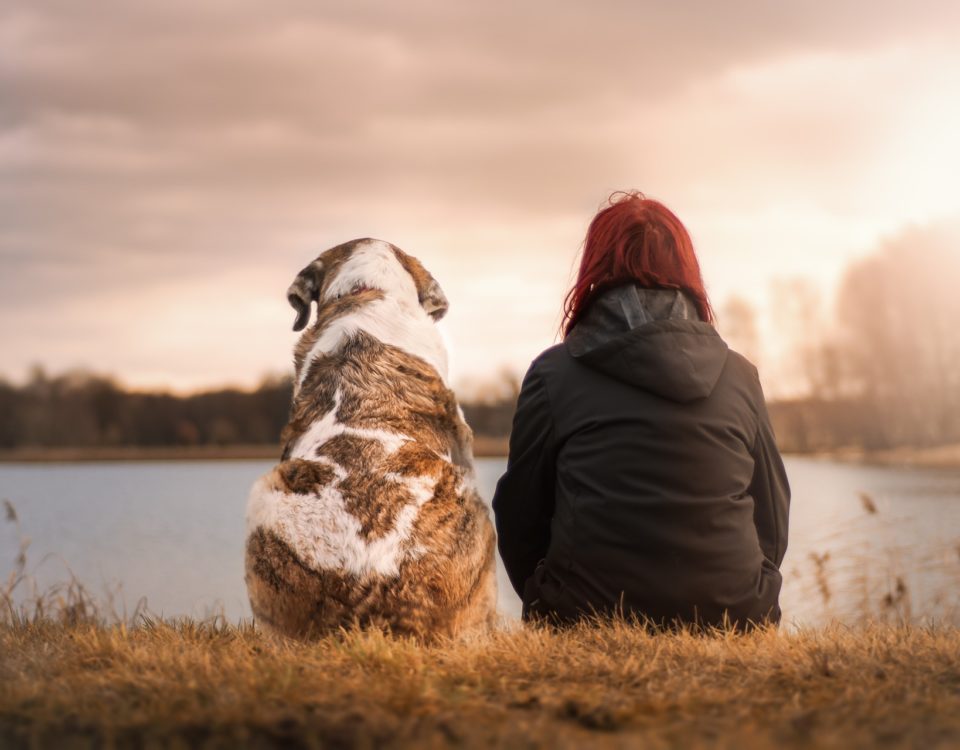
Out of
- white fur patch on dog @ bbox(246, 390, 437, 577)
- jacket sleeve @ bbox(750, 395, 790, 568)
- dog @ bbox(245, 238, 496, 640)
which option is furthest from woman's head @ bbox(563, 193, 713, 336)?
white fur patch on dog @ bbox(246, 390, 437, 577)

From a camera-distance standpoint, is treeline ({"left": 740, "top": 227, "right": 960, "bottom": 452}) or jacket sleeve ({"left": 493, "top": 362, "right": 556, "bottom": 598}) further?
treeline ({"left": 740, "top": 227, "right": 960, "bottom": 452})

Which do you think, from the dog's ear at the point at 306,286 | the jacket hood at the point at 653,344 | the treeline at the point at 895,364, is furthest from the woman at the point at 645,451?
the treeline at the point at 895,364

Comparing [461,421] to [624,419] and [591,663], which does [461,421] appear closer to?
[624,419]

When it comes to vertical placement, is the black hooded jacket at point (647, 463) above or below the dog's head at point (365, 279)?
below

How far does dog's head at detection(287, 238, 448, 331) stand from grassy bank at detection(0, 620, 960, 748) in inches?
81.2

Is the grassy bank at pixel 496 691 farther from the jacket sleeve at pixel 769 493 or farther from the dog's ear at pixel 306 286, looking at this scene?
the dog's ear at pixel 306 286

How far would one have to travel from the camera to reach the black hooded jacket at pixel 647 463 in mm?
4219

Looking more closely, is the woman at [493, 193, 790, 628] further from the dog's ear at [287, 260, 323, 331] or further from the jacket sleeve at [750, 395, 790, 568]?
the dog's ear at [287, 260, 323, 331]

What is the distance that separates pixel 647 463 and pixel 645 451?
0.06 meters

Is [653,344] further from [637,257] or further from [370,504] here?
[370,504]

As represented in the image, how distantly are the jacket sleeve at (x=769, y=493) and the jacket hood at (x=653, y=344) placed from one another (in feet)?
1.84

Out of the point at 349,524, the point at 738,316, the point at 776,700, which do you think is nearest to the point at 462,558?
the point at 349,524

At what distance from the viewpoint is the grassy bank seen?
2.84 meters

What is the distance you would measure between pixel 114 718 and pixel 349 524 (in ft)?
4.12
